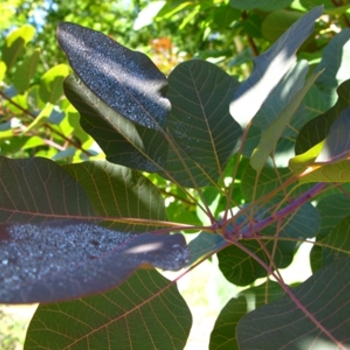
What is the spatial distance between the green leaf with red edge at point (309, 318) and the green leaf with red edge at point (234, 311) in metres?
0.18

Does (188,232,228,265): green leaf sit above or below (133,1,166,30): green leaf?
below

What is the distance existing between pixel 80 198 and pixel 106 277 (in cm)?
39

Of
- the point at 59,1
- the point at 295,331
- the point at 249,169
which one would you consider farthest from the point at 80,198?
the point at 59,1

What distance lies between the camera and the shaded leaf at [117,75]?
31.0 inches

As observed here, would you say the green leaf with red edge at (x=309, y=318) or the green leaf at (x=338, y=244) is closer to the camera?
the green leaf with red edge at (x=309, y=318)

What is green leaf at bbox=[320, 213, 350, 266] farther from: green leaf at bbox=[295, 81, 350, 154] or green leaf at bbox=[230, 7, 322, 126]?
green leaf at bbox=[230, 7, 322, 126]

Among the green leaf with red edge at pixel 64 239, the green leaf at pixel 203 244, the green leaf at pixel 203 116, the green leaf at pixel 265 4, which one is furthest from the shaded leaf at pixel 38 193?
the green leaf at pixel 265 4

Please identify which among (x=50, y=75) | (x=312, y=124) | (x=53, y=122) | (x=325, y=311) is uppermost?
(x=312, y=124)

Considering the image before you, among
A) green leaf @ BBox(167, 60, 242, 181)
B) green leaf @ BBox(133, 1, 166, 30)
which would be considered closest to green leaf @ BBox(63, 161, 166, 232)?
green leaf @ BBox(167, 60, 242, 181)

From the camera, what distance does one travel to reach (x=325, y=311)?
2.43 feet

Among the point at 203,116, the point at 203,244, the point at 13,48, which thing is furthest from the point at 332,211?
the point at 13,48

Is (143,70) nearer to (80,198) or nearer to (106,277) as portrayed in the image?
Answer: (80,198)

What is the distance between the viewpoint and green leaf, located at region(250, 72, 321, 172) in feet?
2.29

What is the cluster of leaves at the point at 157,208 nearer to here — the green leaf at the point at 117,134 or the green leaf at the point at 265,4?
the green leaf at the point at 117,134
